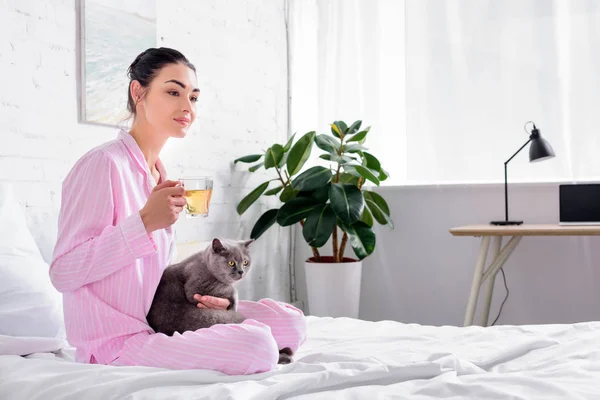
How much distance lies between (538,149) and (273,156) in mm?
1328

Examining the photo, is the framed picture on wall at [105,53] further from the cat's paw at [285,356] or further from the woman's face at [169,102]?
the cat's paw at [285,356]

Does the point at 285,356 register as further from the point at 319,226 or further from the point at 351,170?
the point at 351,170

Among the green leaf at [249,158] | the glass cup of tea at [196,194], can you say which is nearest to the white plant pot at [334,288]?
the green leaf at [249,158]

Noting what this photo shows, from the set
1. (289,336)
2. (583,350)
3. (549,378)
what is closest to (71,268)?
(289,336)

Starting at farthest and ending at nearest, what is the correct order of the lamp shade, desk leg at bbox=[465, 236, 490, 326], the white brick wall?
the lamp shade < desk leg at bbox=[465, 236, 490, 326] < the white brick wall

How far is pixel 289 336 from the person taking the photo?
1.68m

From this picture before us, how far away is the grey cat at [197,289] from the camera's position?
1506 mm

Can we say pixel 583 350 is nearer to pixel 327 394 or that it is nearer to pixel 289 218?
pixel 327 394

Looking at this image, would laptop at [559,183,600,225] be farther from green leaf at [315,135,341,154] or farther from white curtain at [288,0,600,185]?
green leaf at [315,135,341,154]

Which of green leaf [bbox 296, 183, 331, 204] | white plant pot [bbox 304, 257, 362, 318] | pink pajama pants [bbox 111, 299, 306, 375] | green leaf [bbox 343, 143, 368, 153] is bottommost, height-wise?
white plant pot [bbox 304, 257, 362, 318]

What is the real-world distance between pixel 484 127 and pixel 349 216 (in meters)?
1.01

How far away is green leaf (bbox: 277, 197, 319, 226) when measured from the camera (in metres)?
3.33

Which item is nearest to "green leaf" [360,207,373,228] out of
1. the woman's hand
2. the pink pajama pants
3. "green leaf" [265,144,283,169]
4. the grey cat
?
"green leaf" [265,144,283,169]

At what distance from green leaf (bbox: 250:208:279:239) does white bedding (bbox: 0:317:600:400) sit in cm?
179
